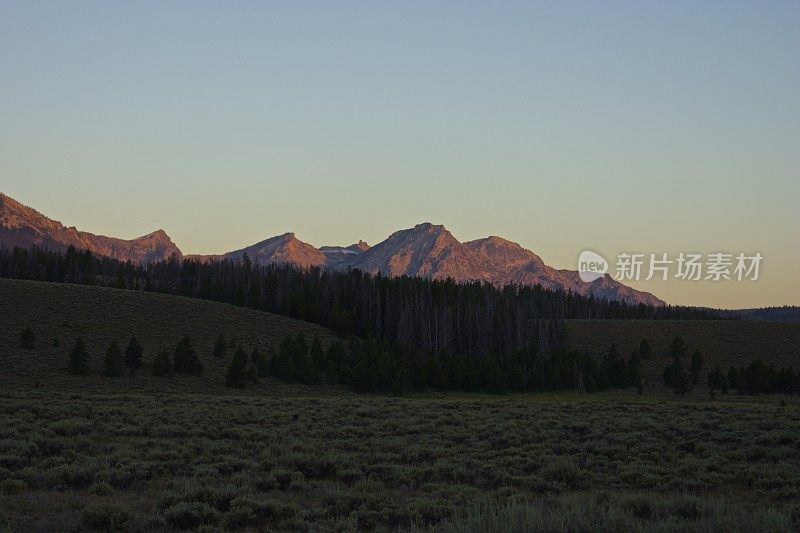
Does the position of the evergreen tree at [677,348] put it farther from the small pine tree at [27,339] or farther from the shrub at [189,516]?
the shrub at [189,516]

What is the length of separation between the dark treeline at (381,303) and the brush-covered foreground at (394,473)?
5934 cm

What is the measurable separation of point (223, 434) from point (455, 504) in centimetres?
1230

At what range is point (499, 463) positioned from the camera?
705 inches

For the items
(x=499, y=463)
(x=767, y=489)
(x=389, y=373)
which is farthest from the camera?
(x=389, y=373)

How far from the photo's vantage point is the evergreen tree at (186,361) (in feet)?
202

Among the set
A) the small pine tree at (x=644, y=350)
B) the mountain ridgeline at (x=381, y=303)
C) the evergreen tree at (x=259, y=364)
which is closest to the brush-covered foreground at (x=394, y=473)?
the evergreen tree at (x=259, y=364)

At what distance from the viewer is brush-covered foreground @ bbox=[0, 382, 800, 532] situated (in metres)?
11.8

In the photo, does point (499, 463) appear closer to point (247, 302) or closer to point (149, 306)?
point (149, 306)

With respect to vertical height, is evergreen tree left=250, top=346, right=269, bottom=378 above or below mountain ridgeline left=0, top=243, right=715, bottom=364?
below

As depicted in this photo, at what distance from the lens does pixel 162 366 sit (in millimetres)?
59969

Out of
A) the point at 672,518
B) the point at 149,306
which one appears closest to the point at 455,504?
the point at 672,518

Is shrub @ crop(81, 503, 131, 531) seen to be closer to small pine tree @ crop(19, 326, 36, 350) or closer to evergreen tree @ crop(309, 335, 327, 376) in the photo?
small pine tree @ crop(19, 326, 36, 350)

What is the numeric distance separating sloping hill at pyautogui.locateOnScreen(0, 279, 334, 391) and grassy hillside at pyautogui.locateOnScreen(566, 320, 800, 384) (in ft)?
137

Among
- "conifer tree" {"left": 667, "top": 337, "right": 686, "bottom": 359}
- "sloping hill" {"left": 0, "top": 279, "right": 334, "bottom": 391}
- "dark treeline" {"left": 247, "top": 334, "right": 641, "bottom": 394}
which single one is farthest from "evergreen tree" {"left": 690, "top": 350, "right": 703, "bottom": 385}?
"sloping hill" {"left": 0, "top": 279, "right": 334, "bottom": 391}
